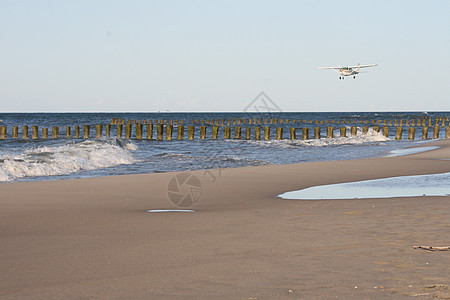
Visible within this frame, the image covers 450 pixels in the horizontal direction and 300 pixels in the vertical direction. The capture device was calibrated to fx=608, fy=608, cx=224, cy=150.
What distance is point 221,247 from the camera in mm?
5965

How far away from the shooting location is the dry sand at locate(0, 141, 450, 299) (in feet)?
14.7

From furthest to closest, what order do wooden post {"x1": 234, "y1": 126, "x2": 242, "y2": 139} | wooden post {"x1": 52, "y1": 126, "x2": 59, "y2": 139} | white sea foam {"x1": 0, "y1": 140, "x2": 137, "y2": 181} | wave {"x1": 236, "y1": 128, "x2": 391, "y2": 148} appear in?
wooden post {"x1": 234, "y1": 126, "x2": 242, "y2": 139}, wooden post {"x1": 52, "y1": 126, "x2": 59, "y2": 139}, wave {"x1": 236, "y1": 128, "x2": 391, "y2": 148}, white sea foam {"x1": 0, "y1": 140, "x2": 137, "y2": 181}

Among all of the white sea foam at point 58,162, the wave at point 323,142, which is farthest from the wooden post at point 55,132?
the white sea foam at point 58,162

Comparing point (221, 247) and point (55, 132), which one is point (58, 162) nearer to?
point (221, 247)

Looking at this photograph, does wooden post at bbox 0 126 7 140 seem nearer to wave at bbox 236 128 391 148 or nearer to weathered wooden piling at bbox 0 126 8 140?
weathered wooden piling at bbox 0 126 8 140

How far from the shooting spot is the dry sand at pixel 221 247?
4.49m

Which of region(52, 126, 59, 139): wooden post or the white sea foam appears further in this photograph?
region(52, 126, 59, 139): wooden post

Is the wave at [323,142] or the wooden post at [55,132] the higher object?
the wave at [323,142]

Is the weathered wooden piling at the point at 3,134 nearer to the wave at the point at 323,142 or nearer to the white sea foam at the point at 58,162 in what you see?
the wave at the point at 323,142

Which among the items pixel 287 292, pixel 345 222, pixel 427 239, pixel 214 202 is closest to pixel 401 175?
pixel 214 202

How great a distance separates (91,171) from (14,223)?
9.64 meters

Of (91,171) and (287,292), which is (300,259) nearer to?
(287,292)

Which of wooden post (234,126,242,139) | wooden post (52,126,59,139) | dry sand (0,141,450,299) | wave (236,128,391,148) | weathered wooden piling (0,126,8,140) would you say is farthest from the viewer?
wooden post (234,126,242,139)

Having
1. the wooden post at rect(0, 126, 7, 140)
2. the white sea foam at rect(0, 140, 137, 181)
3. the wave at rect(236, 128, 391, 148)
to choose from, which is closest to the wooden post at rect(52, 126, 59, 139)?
the wooden post at rect(0, 126, 7, 140)
